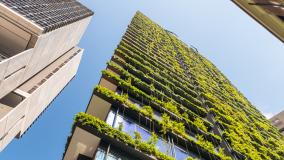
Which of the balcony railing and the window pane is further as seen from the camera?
the balcony railing

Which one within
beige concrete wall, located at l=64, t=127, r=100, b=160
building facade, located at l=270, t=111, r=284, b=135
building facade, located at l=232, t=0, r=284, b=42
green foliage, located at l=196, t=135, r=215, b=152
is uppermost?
building facade, located at l=270, t=111, r=284, b=135

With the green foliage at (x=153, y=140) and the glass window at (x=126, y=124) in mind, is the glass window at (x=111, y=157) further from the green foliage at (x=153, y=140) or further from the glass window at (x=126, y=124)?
the green foliage at (x=153, y=140)

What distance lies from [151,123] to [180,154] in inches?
90.3

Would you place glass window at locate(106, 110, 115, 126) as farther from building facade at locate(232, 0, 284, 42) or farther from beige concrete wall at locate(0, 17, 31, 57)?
beige concrete wall at locate(0, 17, 31, 57)

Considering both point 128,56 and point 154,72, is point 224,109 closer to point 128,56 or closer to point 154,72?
point 154,72

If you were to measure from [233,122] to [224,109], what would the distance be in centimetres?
319

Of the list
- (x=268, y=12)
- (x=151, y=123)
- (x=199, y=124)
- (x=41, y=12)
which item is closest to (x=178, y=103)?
(x=199, y=124)

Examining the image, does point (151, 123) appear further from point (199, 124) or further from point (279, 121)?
point (279, 121)

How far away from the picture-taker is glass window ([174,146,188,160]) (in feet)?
52.6

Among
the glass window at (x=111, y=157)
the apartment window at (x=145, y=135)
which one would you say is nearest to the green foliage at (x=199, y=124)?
the apartment window at (x=145, y=135)

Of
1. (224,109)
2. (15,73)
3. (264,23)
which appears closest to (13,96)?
(15,73)

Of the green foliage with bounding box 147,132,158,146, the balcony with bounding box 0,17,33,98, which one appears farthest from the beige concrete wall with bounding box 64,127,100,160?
the balcony with bounding box 0,17,33,98

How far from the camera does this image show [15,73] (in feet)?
82.4

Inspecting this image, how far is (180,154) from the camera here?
53.6 feet
